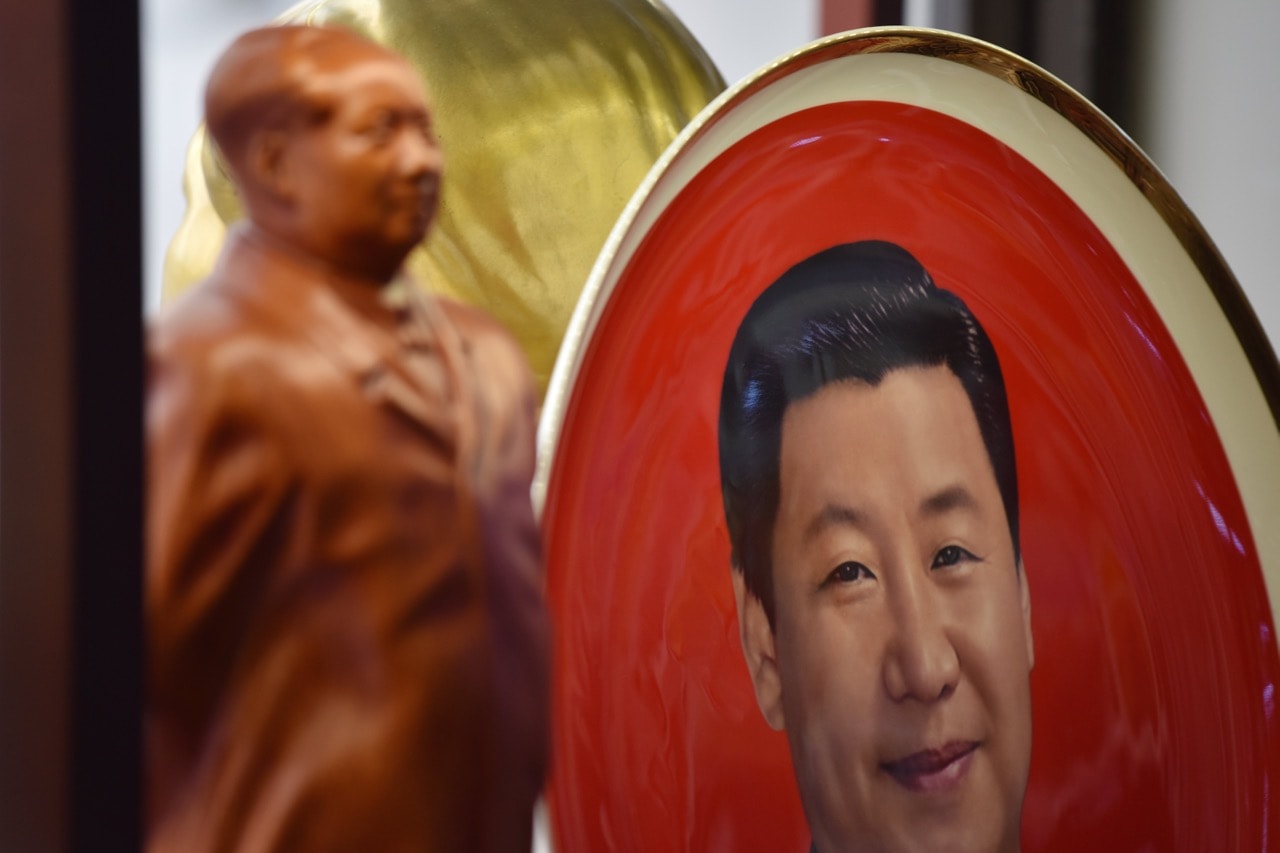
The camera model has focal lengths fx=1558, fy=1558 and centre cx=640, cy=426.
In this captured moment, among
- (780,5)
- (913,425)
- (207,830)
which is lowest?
(207,830)

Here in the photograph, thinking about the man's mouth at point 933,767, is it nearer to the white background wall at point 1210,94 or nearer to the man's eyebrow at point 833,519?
the man's eyebrow at point 833,519

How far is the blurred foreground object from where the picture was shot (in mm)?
505

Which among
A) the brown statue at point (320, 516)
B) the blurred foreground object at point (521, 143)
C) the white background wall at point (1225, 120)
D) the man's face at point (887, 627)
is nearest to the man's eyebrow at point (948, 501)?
the man's face at point (887, 627)

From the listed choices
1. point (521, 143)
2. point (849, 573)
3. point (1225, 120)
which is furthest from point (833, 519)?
point (1225, 120)

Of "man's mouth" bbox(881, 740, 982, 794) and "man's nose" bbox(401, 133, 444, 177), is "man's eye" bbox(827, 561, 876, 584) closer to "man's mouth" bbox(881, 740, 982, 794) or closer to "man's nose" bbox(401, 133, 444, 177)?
"man's mouth" bbox(881, 740, 982, 794)

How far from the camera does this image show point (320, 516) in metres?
0.30

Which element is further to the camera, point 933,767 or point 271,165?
point 933,767

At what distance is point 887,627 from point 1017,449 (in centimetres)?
11

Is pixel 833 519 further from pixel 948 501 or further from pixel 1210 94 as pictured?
pixel 1210 94

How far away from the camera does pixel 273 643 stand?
1.01 ft

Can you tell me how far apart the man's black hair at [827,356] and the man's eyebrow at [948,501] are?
1.0 inches

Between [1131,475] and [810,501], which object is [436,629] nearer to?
[810,501]

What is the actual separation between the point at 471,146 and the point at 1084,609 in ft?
0.98

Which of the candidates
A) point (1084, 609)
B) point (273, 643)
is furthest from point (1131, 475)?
point (273, 643)
